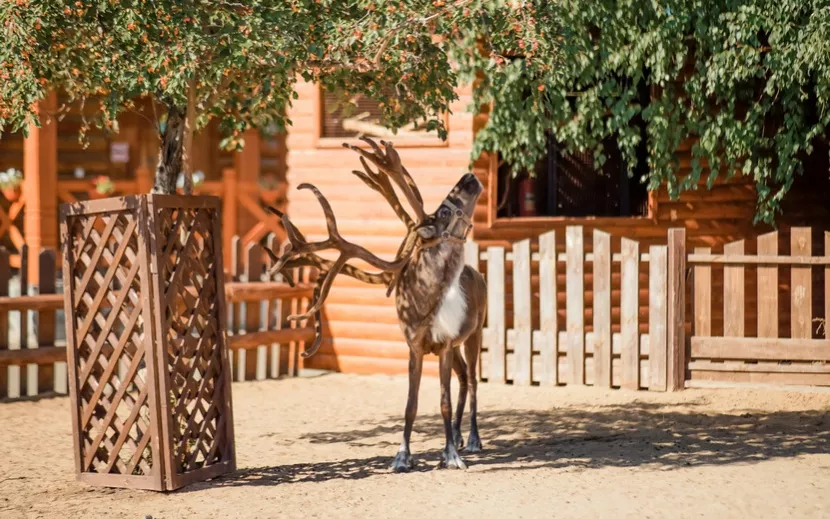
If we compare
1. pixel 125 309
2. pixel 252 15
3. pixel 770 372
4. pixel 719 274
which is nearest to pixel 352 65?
pixel 252 15

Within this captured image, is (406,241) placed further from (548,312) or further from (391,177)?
(548,312)

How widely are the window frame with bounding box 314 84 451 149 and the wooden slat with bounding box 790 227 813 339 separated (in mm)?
3857

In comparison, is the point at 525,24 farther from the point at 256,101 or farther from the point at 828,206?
the point at 828,206

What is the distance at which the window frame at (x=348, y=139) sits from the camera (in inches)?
471

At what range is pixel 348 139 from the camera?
1243cm

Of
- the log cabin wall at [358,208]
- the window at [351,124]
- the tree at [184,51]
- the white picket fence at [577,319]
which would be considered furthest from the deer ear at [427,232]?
the window at [351,124]

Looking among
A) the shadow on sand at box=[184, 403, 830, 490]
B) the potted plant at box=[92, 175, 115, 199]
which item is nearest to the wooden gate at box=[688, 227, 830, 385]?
the shadow on sand at box=[184, 403, 830, 490]

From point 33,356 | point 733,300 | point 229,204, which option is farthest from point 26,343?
point 733,300

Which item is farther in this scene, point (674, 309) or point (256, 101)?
point (674, 309)

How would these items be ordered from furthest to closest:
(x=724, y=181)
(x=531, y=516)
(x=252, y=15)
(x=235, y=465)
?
(x=724, y=181), (x=235, y=465), (x=252, y=15), (x=531, y=516)

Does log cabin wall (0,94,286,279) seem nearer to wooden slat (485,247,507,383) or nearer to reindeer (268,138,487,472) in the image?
wooden slat (485,247,507,383)

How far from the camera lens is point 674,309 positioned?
34.9 feet

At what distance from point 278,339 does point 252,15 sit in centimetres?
618

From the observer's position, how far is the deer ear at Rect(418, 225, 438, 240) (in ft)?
23.5
